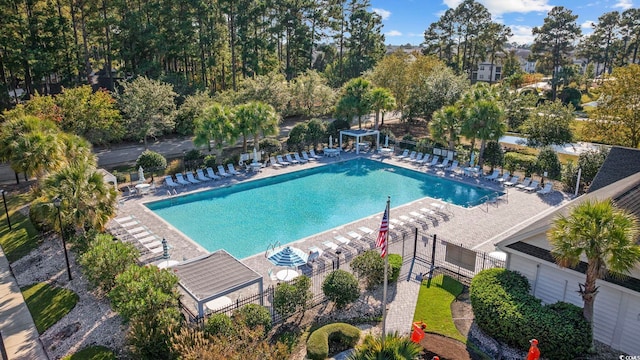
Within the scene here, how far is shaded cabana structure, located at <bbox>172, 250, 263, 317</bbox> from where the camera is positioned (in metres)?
11.4

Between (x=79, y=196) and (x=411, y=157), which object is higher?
(x=79, y=196)

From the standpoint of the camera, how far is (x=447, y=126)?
2814cm

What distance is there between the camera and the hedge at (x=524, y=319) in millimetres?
9914

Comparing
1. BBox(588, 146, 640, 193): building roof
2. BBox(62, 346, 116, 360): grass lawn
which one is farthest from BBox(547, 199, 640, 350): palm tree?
BBox(62, 346, 116, 360): grass lawn

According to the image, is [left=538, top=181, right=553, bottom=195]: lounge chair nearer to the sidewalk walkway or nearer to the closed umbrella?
the closed umbrella

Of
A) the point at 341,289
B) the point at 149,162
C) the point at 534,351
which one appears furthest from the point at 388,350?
the point at 149,162

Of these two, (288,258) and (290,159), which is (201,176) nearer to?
(290,159)

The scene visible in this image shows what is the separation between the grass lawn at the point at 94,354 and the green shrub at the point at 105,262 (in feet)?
7.82

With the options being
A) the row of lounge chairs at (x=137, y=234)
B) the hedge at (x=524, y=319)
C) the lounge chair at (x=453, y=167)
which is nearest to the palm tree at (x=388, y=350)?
the hedge at (x=524, y=319)

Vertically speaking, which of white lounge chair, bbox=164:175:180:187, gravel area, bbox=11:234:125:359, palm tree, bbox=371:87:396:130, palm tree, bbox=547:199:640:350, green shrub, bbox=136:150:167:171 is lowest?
gravel area, bbox=11:234:125:359

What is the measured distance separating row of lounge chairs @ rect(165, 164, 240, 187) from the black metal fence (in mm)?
12088

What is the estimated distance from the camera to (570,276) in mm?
11484

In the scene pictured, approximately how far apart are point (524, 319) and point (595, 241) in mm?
2530

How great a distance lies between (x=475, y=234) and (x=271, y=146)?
16.4m
